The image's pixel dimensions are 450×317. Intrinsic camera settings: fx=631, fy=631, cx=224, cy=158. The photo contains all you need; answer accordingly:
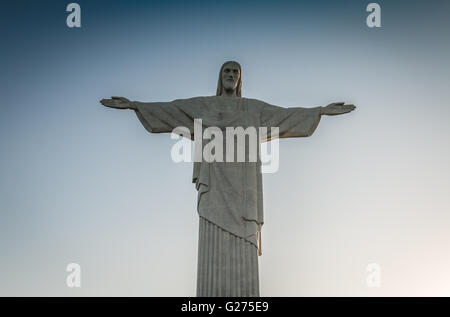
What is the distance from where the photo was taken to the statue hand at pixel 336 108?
49.4ft

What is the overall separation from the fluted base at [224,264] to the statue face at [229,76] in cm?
368

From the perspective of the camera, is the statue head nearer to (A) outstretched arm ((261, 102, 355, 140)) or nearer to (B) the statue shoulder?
(B) the statue shoulder

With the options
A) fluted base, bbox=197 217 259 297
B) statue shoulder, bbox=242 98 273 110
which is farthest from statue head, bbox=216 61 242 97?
fluted base, bbox=197 217 259 297

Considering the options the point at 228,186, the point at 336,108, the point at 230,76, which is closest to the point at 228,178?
the point at 228,186

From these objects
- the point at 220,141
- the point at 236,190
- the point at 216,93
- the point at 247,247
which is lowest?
the point at 247,247

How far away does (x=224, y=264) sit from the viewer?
1330cm

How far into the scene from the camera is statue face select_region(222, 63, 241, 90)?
615 inches

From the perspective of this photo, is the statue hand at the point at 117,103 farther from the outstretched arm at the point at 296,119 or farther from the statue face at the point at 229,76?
the outstretched arm at the point at 296,119

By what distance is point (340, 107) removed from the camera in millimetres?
15156

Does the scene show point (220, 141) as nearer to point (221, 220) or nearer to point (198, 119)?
point (198, 119)

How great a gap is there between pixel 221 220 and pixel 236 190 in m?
0.79

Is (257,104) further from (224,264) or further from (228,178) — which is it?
(224,264)

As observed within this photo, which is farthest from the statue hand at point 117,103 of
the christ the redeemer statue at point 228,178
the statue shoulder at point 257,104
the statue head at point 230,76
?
the statue shoulder at point 257,104

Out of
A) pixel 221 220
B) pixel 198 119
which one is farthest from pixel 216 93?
pixel 221 220
